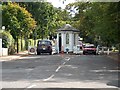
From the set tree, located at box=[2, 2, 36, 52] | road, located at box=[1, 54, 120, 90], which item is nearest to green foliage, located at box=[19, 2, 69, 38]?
tree, located at box=[2, 2, 36, 52]

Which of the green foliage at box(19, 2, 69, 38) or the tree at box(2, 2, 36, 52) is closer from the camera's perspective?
the tree at box(2, 2, 36, 52)

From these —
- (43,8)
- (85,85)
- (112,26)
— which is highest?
(43,8)

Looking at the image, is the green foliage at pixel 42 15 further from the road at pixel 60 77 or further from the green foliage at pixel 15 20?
the road at pixel 60 77

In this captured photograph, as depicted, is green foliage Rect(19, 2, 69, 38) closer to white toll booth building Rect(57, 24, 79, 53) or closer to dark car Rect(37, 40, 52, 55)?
white toll booth building Rect(57, 24, 79, 53)

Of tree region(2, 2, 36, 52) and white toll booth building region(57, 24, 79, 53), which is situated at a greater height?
tree region(2, 2, 36, 52)

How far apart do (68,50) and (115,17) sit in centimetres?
2600

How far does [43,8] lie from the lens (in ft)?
243

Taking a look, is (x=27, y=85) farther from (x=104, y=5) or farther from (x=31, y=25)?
(x=31, y=25)

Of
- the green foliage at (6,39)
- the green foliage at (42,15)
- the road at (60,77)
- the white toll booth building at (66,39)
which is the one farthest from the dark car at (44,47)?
the road at (60,77)

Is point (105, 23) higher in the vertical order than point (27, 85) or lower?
higher

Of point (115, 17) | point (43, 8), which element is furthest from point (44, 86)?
point (43, 8)

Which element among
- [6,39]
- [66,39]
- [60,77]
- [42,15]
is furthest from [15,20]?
[60,77]

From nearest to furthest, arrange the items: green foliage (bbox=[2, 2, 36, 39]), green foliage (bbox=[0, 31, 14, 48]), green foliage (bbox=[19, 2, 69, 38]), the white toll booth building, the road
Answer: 1. the road
2. green foliage (bbox=[0, 31, 14, 48])
3. green foliage (bbox=[2, 2, 36, 39])
4. the white toll booth building
5. green foliage (bbox=[19, 2, 69, 38])

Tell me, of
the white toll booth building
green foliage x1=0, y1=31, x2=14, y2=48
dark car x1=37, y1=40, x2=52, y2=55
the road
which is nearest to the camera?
the road
